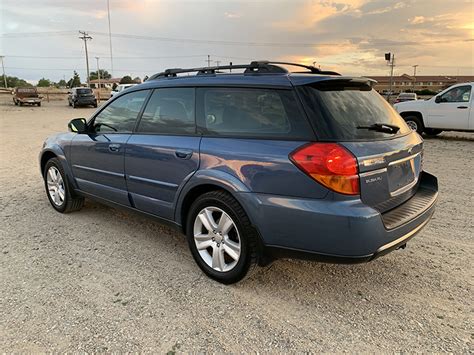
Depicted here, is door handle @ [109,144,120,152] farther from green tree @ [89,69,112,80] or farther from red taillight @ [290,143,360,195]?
green tree @ [89,69,112,80]

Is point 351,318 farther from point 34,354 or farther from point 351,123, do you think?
point 34,354

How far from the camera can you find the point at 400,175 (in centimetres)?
290

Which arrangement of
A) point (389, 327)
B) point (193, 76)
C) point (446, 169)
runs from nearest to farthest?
point (389, 327), point (193, 76), point (446, 169)

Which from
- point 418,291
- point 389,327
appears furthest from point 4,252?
Result: point 418,291

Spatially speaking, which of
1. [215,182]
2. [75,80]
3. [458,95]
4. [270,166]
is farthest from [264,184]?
[75,80]

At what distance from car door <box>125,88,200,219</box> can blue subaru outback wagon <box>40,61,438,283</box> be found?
0.04 ft

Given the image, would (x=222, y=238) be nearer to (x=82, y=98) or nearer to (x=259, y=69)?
(x=259, y=69)

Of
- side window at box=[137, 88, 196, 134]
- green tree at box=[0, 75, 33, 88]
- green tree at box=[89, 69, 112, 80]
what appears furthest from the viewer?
green tree at box=[89, 69, 112, 80]

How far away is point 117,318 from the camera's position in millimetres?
2682

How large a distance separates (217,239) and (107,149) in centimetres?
174

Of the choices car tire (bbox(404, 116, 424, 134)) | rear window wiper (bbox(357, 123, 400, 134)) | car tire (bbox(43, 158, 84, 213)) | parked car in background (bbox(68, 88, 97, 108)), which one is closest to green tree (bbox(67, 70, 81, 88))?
parked car in background (bbox(68, 88, 97, 108))

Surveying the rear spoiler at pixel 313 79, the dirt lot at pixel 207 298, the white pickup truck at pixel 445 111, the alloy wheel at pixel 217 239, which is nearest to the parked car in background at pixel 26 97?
the white pickup truck at pixel 445 111

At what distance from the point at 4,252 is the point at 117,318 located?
1851mm

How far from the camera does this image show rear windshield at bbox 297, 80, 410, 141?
2590 mm
